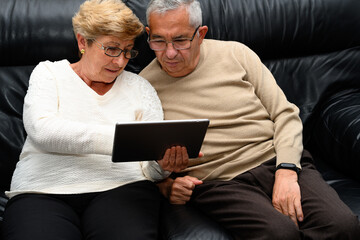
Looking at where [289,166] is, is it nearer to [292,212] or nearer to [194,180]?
[292,212]

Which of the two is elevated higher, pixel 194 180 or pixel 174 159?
pixel 174 159

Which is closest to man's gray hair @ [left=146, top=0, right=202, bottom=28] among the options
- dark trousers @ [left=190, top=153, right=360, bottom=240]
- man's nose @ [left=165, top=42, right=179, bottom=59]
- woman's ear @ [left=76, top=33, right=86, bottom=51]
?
man's nose @ [left=165, top=42, right=179, bottom=59]

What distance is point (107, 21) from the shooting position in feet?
5.57

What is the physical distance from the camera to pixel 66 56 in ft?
6.87

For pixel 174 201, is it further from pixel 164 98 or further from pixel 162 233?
pixel 164 98

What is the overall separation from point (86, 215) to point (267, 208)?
58 cm

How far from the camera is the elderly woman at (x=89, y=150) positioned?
157 cm

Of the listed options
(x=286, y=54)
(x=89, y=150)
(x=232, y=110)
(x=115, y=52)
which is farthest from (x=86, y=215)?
(x=286, y=54)

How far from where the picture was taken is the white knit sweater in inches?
64.0

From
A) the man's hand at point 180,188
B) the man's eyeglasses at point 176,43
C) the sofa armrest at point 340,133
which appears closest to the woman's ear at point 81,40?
the man's eyeglasses at point 176,43

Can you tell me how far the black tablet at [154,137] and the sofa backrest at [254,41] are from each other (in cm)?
64

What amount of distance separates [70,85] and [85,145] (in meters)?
0.26

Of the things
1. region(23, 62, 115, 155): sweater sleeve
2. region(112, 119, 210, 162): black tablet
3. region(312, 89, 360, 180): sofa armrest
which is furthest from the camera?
region(312, 89, 360, 180): sofa armrest

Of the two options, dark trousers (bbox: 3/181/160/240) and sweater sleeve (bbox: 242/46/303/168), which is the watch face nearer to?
sweater sleeve (bbox: 242/46/303/168)
